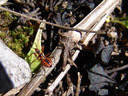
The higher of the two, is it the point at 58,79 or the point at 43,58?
the point at 43,58

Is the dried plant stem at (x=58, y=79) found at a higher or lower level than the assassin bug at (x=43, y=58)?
lower

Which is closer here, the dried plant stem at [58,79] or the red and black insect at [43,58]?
the red and black insect at [43,58]

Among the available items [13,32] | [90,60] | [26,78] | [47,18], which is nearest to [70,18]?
[47,18]

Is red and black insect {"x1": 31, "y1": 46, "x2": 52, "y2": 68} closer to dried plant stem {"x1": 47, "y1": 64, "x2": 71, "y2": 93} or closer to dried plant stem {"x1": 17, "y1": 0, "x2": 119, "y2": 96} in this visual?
dried plant stem {"x1": 17, "y1": 0, "x2": 119, "y2": 96}

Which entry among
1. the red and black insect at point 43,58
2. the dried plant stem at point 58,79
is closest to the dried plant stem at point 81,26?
the dried plant stem at point 58,79

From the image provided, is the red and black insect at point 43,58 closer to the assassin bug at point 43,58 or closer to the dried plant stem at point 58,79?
the assassin bug at point 43,58

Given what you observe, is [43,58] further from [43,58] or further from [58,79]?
[58,79]

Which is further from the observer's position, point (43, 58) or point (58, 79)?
point (43, 58)

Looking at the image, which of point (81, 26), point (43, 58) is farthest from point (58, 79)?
point (81, 26)

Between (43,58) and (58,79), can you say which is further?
(43,58)

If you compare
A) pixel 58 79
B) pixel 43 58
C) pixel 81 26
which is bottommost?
pixel 58 79

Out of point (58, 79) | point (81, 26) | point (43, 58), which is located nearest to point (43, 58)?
point (43, 58)

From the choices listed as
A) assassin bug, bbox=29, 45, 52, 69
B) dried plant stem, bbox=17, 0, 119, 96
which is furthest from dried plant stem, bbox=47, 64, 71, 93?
assassin bug, bbox=29, 45, 52, 69
